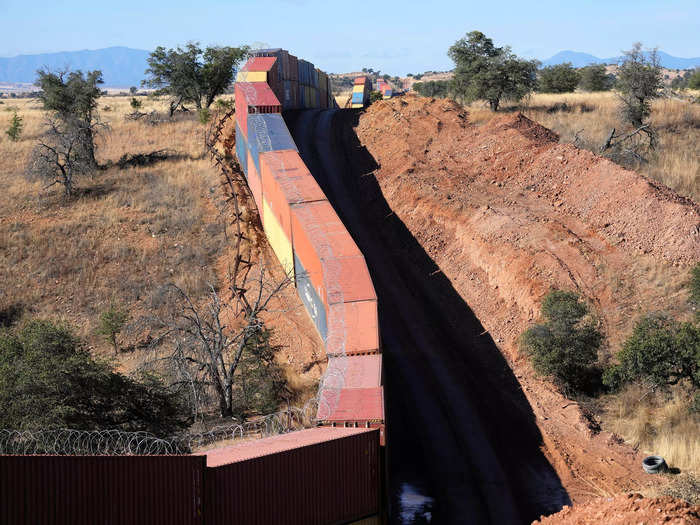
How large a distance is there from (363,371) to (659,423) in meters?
8.23

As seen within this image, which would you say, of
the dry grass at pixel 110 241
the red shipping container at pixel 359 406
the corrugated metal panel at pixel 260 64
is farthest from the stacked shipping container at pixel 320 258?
the dry grass at pixel 110 241

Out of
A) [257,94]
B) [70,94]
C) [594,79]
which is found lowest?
[257,94]

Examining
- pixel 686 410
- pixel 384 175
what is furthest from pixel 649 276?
pixel 384 175

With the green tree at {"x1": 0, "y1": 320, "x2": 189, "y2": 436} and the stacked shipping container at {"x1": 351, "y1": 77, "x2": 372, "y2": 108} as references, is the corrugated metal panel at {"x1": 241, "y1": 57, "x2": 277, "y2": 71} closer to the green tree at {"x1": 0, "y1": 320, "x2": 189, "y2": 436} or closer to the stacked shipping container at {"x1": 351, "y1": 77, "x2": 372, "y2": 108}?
the stacked shipping container at {"x1": 351, "y1": 77, "x2": 372, "y2": 108}

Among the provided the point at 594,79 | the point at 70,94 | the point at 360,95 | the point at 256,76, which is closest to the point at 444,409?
the point at 256,76

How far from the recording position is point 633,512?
11000 mm

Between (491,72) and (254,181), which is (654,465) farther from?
(491,72)

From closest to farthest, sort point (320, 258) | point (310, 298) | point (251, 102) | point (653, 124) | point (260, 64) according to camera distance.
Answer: point (320, 258) → point (310, 298) → point (251, 102) → point (653, 124) → point (260, 64)

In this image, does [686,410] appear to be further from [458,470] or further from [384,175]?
[384,175]

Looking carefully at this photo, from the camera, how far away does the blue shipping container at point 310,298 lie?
72.0 feet

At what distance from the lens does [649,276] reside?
23.9 m

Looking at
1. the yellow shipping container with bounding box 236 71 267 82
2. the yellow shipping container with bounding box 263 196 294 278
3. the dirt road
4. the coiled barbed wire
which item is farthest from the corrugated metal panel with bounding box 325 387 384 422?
the yellow shipping container with bounding box 236 71 267 82

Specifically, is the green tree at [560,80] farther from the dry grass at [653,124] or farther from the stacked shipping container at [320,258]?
the stacked shipping container at [320,258]

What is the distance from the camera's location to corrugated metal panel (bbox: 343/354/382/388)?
16.5 meters
